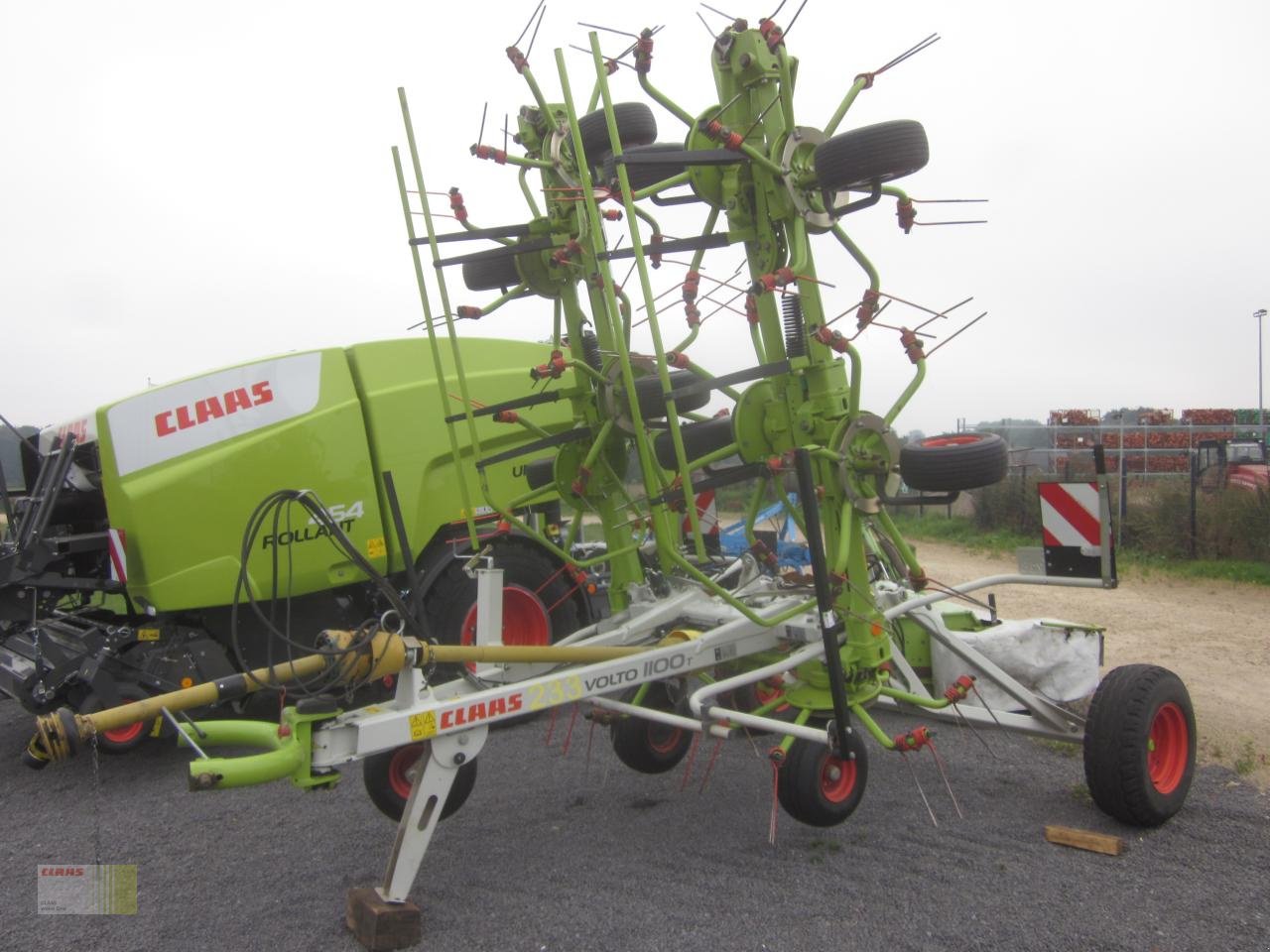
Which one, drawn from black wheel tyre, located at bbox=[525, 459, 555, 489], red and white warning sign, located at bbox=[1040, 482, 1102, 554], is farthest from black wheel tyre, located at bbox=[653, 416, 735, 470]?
red and white warning sign, located at bbox=[1040, 482, 1102, 554]

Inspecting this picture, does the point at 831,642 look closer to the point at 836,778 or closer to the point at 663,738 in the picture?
the point at 836,778

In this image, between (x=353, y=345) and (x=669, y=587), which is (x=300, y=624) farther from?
(x=669, y=587)

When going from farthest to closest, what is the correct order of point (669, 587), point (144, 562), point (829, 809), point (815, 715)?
point (144, 562) < point (669, 587) < point (815, 715) < point (829, 809)

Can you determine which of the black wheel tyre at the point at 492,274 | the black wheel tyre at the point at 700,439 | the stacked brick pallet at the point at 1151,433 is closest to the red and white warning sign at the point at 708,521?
the black wheel tyre at the point at 700,439

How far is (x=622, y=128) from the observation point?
481 centimetres

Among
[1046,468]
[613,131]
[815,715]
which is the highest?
[613,131]

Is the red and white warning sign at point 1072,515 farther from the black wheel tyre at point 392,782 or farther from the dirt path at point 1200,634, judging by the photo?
the black wheel tyre at point 392,782

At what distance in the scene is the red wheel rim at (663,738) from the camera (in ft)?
16.1

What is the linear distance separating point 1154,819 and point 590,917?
2.22 m

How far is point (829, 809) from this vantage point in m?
3.88

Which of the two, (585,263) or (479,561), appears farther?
(585,263)

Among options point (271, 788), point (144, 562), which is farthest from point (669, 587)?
point (144, 562)

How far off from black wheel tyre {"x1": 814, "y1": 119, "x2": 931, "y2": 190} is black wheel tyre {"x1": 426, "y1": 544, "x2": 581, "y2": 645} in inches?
127

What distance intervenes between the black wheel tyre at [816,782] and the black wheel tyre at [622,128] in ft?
9.24
